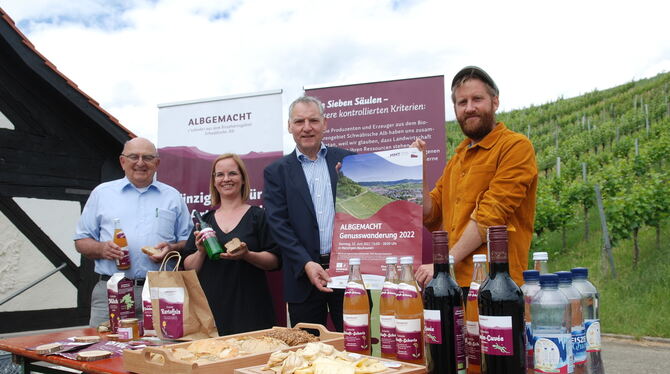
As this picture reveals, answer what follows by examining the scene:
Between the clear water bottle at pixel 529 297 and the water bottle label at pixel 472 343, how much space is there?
0.46 feet

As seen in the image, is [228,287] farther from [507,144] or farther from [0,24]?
[0,24]

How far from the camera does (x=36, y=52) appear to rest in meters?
6.55

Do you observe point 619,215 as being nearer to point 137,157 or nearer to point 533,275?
point 137,157

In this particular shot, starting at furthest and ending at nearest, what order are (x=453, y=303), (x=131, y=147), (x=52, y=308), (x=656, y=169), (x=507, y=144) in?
1. (x=656, y=169)
2. (x=52, y=308)
3. (x=131, y=147)
4. (x=507, y=144)
5. (x=453, y=303)

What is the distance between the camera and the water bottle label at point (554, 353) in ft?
4.34

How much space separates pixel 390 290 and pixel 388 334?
14cm

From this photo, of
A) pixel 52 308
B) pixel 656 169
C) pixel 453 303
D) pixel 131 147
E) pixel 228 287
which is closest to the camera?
pixel 453 303

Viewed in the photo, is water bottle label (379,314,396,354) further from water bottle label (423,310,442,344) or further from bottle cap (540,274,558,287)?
bottle cap (540,274,558,287)

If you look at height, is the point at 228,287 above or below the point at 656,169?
below

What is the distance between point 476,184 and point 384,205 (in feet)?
1.24

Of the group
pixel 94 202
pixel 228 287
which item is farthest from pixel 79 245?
pixel 228 287

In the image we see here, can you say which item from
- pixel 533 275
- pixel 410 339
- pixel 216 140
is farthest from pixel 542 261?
pixel 216 140

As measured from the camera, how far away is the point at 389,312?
1.68 metres

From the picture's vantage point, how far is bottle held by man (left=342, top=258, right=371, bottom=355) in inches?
69.7
